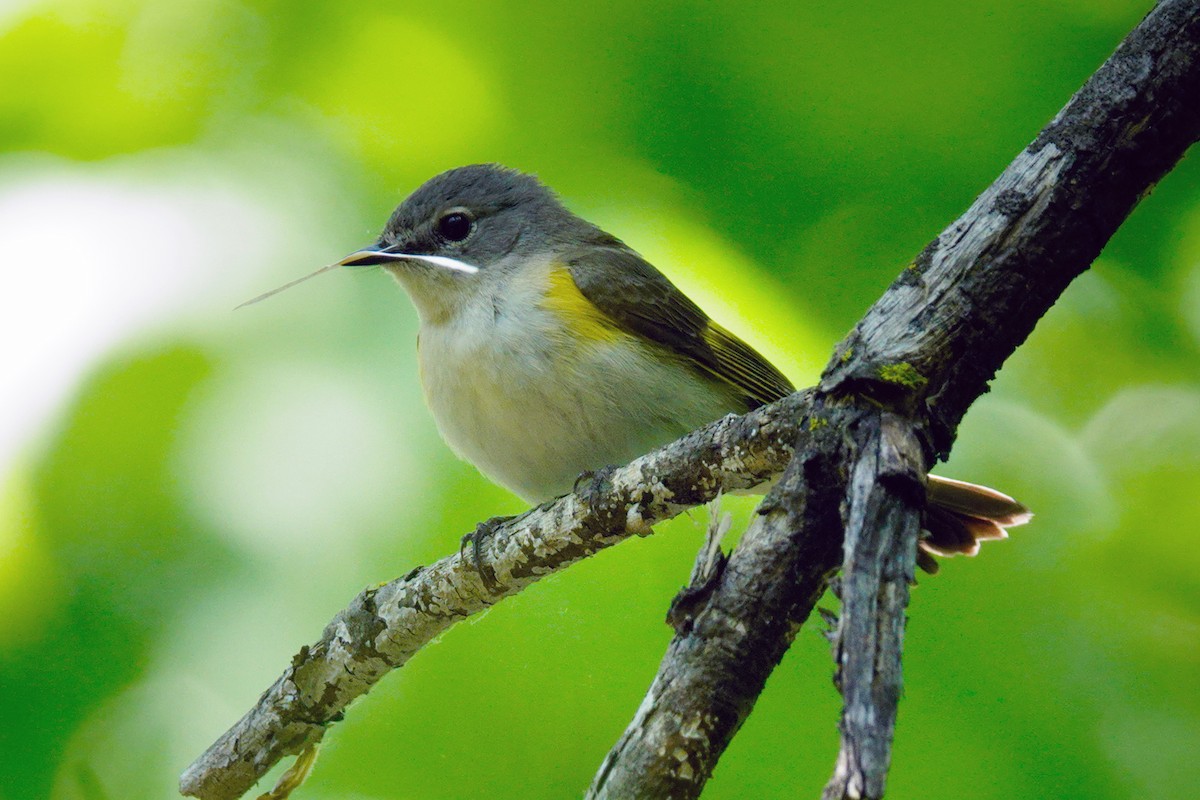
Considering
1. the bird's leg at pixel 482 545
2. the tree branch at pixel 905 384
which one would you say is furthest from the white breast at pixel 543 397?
the tree branch at pixel 905 384

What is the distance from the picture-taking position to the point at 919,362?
171 centimetres

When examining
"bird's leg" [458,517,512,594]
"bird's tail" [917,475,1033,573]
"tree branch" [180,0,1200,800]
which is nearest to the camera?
"tree branch" [180,0,1200,800]

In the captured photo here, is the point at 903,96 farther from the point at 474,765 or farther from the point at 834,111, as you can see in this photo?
the point at 474,765

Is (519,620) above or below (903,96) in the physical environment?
below

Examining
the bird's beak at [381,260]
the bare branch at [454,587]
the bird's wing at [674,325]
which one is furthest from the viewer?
the bird's wing at [674,325]

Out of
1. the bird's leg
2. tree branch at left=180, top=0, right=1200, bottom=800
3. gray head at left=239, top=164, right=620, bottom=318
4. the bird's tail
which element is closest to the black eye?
gray head at left=239, top=164, right=620, bottom=318

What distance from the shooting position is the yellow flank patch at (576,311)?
3.68m

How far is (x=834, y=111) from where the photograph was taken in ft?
10.6

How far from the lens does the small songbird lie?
11.8ft

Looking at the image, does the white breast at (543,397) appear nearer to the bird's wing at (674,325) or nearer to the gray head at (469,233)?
the bird's wing at (674,325)

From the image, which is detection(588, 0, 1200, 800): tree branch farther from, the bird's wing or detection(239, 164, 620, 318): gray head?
detection(239, 164, 620, 318): gray head

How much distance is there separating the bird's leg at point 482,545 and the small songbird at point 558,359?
0.55 meters

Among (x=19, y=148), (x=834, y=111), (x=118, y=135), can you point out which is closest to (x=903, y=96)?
(x=834, y=111)

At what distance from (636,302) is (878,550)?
2.56 m
